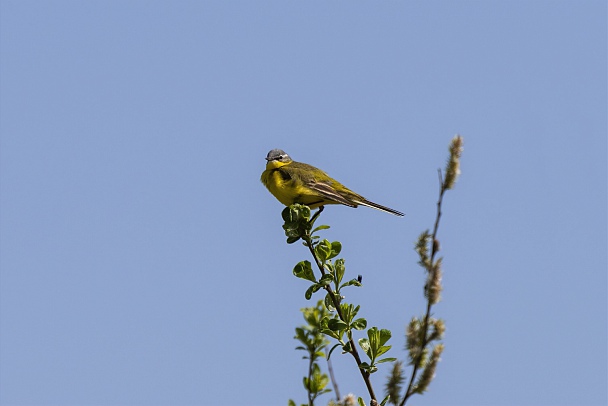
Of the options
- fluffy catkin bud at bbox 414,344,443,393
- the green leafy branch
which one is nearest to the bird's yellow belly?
the green leafy branch

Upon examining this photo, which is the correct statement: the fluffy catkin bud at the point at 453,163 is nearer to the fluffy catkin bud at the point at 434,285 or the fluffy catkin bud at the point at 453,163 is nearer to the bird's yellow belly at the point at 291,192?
the fluffy catkin bud at the point at 434,285

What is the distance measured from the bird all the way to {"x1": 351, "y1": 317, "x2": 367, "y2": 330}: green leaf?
173 inches

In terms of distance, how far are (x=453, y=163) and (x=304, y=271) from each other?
1.70m

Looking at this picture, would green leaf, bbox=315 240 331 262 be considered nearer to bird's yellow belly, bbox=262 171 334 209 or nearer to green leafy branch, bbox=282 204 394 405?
green leafy branch, bbox=282 204 394 405

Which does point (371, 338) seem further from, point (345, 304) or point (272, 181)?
point (272, 181)

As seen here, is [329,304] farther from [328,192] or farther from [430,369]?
[328,192]

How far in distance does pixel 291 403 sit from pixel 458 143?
8.22ft

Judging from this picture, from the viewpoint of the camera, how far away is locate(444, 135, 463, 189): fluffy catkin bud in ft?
11.7

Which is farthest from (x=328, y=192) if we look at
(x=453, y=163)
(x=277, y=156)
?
(x=453, y=163)

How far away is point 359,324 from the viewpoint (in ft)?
15.8

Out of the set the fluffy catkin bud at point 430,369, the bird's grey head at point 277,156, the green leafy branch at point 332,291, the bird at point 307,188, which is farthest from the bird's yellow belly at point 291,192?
the fluffy catkin bud at point 430,369

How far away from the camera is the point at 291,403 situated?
A: 5.62 m

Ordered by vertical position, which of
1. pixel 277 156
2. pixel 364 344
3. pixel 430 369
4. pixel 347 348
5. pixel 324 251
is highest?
pixel 277 156

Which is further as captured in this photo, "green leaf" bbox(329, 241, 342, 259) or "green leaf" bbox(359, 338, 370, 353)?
"green leaf" bbox(329, 241, 342, 259)
